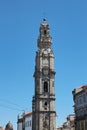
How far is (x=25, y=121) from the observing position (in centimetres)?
11388

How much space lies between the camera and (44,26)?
90.9 meters

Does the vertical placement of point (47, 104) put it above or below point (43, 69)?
below

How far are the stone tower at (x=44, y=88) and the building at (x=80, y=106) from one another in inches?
501

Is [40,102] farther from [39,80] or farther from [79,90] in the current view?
[79,90]

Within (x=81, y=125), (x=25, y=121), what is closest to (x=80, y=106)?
(x=81, y=125)

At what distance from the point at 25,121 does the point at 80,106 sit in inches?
1932

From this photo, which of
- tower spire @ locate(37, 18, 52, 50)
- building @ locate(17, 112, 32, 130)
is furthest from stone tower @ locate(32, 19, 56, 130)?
building @ locate(17, 112, 32, 130)

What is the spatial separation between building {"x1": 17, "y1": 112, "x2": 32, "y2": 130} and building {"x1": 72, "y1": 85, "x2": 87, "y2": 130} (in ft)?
124

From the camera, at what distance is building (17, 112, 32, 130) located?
108175mm

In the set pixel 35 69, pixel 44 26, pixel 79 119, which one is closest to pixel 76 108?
pixel 79 119

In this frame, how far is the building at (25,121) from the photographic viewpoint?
10818 centimetres

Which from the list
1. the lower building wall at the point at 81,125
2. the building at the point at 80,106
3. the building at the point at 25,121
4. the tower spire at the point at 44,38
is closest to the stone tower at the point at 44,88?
the tower spire at the point at 44,38

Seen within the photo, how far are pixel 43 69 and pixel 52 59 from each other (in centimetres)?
371

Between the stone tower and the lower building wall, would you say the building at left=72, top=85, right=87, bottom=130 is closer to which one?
the lower building wall
